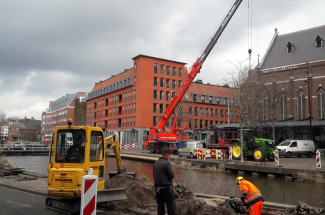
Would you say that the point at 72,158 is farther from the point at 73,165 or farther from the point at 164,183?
the point at 164,183

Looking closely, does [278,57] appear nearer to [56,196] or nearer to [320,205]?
[320,205]

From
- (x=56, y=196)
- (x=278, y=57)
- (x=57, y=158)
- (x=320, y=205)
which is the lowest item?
(x=320, y=205)

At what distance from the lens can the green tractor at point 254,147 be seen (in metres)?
25.4

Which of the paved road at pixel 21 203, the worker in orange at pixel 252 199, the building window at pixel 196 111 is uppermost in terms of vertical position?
the building window at pixel 196 111

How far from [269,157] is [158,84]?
3866 centimetres

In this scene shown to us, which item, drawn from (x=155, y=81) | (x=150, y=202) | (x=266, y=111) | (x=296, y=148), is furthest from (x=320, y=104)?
(x=150, y=202)

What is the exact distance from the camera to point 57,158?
9.02 meters

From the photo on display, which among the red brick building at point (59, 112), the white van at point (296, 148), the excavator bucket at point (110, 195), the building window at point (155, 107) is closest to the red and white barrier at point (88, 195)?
the excavator bucket at point (110, 195)

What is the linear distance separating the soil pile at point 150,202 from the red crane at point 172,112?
21754 millimetres

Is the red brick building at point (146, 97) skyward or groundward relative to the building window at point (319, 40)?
groundward

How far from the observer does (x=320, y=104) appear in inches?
1919

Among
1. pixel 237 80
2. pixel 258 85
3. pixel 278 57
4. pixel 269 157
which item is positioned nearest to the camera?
pixel 269 157

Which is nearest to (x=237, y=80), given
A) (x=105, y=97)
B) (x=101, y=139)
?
(x=101, y=139)

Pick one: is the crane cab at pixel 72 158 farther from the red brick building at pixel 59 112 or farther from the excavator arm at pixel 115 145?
the red brick building at pixel 59 112
